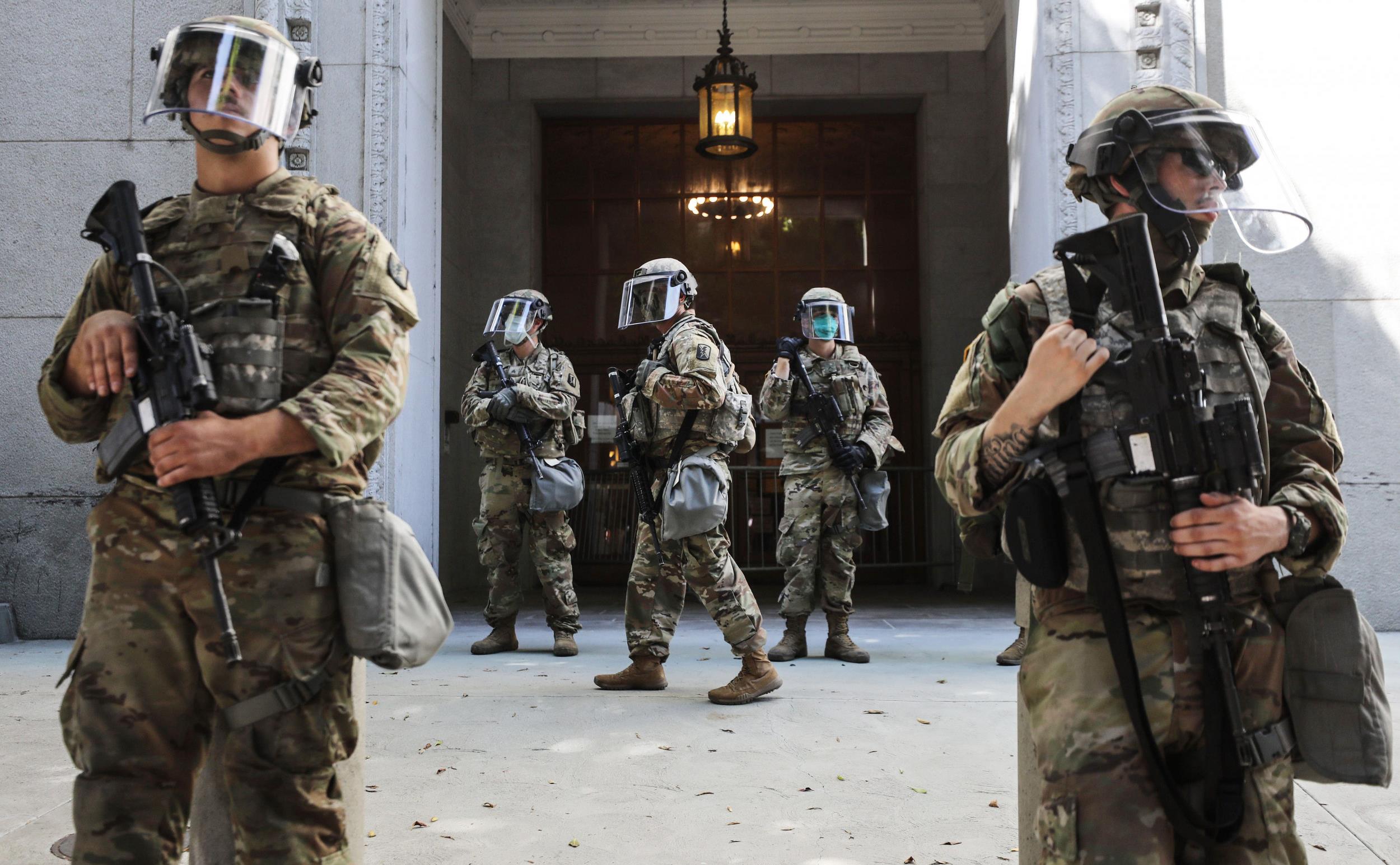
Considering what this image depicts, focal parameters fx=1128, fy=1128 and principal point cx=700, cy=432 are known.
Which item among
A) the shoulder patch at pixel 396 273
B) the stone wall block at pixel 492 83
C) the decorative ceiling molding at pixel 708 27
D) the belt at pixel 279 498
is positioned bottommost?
the belt at pixel 279 498

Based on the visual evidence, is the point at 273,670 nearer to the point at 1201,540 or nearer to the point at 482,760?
the point at 1201,540

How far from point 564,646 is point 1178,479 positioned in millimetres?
5090

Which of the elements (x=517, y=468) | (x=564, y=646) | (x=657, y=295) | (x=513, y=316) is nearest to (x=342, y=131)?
(x=513, y=316)

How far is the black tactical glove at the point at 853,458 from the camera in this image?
21.3 feet

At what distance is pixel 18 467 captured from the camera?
680cm

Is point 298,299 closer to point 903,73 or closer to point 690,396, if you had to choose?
point 690,396

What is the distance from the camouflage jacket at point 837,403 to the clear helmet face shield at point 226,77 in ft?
15.0

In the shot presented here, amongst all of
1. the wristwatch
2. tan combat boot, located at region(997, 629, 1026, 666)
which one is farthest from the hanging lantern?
the wristwatch

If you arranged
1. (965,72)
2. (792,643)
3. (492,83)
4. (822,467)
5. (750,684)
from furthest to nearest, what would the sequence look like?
(492,83) → (965,72) → (822,467) → (792,643) → (750,684)

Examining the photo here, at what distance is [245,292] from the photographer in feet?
6.98

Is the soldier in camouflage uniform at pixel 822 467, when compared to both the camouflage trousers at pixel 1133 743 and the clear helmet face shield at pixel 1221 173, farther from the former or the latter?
the camouflage trousers at pixel 1133 743

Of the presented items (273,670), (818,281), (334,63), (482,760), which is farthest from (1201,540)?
(818,281)

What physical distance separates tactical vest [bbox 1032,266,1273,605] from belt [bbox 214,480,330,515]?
132cm

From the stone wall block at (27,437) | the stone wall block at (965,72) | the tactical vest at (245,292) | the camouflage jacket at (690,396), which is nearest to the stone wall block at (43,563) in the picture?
the stone wall block at (27,437)
